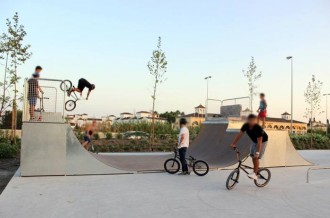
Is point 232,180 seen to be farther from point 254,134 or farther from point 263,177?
point 254,134

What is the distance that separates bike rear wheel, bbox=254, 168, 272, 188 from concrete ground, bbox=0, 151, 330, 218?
154 mm

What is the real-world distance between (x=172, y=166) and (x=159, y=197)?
3.44 meters

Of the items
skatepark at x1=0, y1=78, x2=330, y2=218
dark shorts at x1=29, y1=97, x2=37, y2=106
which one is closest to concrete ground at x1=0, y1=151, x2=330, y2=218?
skatepark at x1=0, y1=78, x2=330, y2=218

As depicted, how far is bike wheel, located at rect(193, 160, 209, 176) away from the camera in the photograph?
9.73 m

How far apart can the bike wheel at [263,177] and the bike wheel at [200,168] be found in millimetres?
1988

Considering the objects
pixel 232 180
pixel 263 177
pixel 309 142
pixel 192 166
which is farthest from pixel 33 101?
pixel 309 142

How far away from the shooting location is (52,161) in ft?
30.0

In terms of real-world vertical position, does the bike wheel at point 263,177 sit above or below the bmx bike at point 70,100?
below

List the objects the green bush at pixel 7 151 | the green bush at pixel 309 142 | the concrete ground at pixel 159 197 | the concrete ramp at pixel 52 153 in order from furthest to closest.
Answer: the green bush at pixel 309 142 < the green bush at pixel 7 151 < the concrete ramp at pixel 52 153 < the concrete ground at pixel 159 197

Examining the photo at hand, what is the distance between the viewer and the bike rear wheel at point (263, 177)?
312 inches

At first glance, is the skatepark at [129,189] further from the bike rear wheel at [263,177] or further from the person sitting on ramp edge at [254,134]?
the person sitting on ramp edge at [254,134]

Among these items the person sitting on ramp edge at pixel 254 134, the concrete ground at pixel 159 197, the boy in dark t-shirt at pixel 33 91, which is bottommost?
the concrete ground at pixel 159 197

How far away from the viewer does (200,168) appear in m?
9.89

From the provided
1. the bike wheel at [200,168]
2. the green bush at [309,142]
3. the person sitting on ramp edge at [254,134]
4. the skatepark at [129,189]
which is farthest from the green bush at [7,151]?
the green bush at [309,142]
